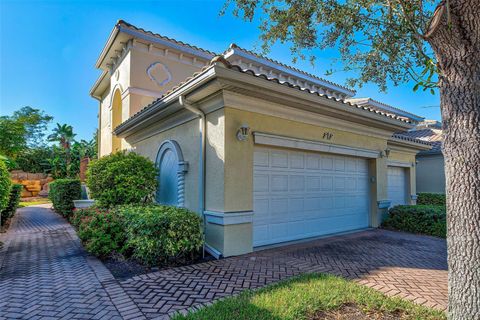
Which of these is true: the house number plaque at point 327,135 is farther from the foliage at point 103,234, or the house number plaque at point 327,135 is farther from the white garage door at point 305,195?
the foliage at point 103,234

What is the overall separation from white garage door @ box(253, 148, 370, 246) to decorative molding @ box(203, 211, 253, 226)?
17.7 inches

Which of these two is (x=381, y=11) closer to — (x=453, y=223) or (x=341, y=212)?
(x=453, y=223)

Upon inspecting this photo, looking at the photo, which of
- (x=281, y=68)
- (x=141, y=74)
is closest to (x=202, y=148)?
(x=141, y=74)

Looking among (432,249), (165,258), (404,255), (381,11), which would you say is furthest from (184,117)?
(432,249)

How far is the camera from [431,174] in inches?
601

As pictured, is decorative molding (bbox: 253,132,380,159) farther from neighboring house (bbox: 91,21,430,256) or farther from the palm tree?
the palm tree

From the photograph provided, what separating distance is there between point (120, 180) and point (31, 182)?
73.1 feet

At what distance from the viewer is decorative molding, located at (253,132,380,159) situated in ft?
21.0

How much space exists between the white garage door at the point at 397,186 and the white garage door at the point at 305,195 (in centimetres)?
246

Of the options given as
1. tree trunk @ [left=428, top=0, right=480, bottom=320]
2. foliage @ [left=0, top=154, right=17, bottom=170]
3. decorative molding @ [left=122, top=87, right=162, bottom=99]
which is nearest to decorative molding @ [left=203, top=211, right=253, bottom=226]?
tree trunk @ [left=428, top=0, right=480, bottom=320]

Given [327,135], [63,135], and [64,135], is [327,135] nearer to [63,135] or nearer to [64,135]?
[64,135]

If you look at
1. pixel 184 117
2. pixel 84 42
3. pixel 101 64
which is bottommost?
pixel 184 117

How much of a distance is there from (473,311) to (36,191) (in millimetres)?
29523

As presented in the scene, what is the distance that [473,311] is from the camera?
2574 mm
